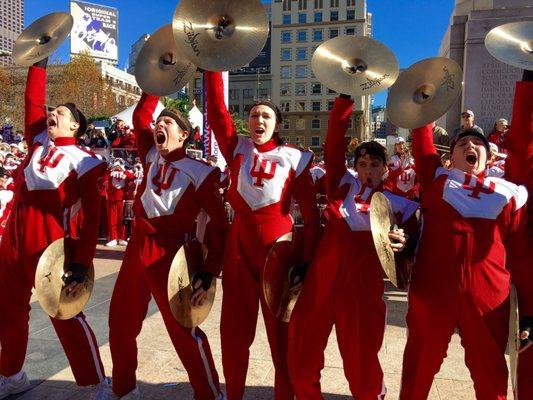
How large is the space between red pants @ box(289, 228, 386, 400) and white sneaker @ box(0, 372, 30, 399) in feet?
6.45

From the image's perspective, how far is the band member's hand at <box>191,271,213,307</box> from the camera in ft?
9.81

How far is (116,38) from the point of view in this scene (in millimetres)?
Answer: 62125

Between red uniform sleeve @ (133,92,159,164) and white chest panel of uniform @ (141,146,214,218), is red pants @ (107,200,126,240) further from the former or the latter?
white chest panel of uniform @ (141,146,214,218)

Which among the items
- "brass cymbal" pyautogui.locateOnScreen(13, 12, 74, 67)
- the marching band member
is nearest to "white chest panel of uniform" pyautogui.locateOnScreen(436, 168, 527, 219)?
"brass cymbal" pyautogui.locateOnScreen(13, 12, 74, 67)

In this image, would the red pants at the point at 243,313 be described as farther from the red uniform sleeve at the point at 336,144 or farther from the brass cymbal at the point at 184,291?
the red uniform sleeve at the point at 336,144

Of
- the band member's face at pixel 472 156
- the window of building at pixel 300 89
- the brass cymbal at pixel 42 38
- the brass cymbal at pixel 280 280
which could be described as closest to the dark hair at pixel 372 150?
the band member's face at pixel 472 156

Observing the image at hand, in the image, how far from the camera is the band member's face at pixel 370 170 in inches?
113

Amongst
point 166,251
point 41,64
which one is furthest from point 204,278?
point 41,64

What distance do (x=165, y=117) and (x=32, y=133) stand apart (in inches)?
39.8

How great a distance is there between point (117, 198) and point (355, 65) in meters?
9.02

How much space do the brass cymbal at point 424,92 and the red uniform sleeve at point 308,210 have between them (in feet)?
2.06

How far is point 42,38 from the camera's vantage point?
3420 mm

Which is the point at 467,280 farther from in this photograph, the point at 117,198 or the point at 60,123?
the point at 117,198

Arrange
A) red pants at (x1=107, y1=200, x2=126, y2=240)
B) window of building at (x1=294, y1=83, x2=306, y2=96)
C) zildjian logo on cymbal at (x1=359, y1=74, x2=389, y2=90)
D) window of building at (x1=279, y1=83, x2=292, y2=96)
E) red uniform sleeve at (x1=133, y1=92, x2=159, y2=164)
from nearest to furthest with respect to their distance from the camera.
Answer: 1. zildjian logo on cymbal at (x1=359, y1=74, x2=389, y2=90)
2. red uniform sleeve at (x1=133, y1=92, x2=159, y2=164)
3. red pants at (x1=107, y1=200, x2=126, y2=240)
4. window of building at (x1=294, y1=83, x2=306, y2=96)
5. window of building at (x1=279, y1=83, x2=292, y2=96)
